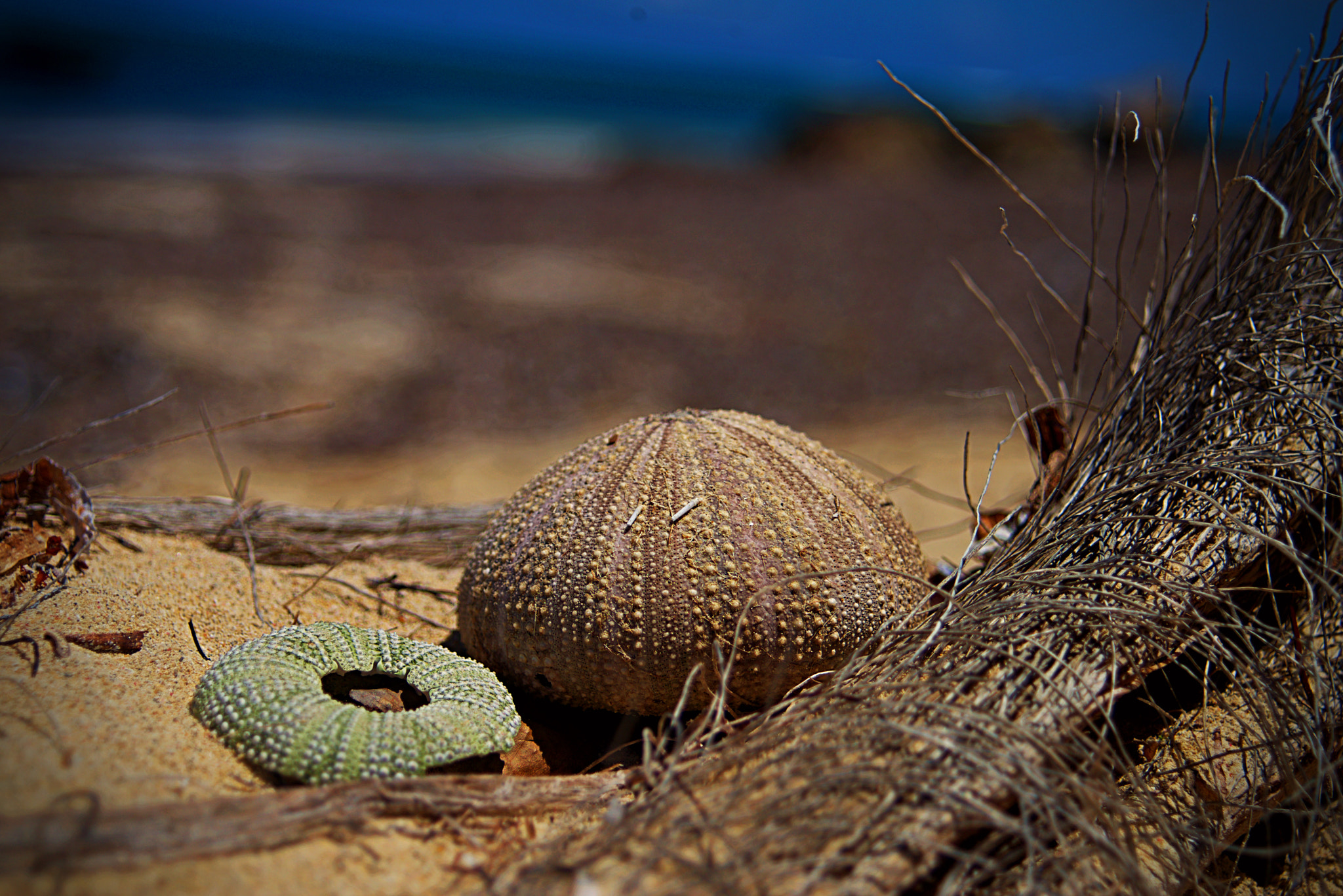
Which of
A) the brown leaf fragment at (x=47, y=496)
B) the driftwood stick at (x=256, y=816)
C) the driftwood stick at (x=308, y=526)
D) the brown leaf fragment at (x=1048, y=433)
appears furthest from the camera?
the driftwood stick at (x=308, y=526)

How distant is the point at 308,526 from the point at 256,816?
2571mm

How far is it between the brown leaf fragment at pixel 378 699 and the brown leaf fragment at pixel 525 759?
1.20ft

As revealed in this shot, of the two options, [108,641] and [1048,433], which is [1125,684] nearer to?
[1048,433]

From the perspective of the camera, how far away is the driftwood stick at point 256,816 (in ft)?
5.49

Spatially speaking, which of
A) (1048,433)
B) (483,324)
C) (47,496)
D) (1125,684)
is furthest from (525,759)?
(483,324)

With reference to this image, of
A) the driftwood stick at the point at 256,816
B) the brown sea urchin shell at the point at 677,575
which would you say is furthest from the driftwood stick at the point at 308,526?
the driftwood stick at the point at 256,816

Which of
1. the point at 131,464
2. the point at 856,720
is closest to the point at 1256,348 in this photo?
the point at 856,720

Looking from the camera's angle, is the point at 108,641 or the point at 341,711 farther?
the point at 108,641

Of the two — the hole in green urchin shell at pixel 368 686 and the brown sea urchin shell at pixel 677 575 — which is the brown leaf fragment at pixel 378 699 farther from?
the brown sea urchin shell at pixel 677 575

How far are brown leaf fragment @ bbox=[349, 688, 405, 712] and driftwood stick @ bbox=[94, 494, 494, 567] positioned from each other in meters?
1.67

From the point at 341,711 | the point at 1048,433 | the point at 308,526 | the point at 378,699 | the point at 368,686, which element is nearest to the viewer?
the point at 341,711

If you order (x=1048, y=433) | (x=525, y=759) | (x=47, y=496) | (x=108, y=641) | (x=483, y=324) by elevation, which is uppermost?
(x=1048, y=433)

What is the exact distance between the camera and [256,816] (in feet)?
6.20

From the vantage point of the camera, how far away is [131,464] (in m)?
7.19
